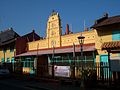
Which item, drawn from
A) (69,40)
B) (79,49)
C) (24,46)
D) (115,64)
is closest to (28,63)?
(24,46)

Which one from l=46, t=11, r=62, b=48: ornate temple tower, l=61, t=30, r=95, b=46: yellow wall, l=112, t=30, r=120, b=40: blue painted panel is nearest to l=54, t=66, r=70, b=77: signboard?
l=112, t=30, r=120, b=40: blue painted panel

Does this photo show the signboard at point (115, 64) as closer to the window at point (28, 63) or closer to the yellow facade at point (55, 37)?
Answer: the yellow facade at point (55, 37)

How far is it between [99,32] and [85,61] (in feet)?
13.0

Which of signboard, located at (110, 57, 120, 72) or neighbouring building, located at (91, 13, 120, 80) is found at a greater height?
neighbouring building, located at (91, 13, 120, 80)

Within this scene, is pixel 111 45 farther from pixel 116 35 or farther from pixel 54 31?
pixel 54 31

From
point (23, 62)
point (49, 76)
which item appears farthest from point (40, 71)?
point (23, 62)

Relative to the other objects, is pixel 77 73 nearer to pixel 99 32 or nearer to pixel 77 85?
pixel 77 85

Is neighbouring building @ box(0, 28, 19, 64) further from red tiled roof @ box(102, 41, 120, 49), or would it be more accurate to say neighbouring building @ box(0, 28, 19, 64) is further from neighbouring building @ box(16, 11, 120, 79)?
red tiled roof @ box(102, 41, 120, 49)

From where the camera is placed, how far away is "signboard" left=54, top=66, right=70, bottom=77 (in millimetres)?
23323

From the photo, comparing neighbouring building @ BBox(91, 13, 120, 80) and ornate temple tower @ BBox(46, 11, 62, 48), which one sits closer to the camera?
neighbouring building @ BBox(91, 13, 120, 80)

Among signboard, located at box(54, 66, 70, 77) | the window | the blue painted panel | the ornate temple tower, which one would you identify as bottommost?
signboard, located at box(54, 66, 70, 77)

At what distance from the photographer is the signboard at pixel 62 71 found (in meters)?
23.3

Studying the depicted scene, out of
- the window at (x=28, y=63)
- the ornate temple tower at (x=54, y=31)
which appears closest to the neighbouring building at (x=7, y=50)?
the window at (x=28, y=63)

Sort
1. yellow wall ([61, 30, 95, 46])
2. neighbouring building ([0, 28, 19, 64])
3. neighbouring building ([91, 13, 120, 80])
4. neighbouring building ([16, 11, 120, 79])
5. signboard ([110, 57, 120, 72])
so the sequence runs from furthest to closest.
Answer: neighbouring building ([0, 28, 19, 64]), yellow wall ([61, 30, 95, 46]), neighbouring building ([91, 13, 120, 80]), neighbouring building ([16, 11, 120, 79]), signboard ([110, 57, 120, 72])
